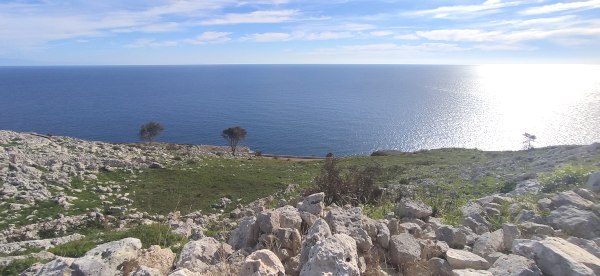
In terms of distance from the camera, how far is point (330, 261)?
5.40 m

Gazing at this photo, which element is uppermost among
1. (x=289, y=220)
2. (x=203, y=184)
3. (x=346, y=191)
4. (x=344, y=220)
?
(x=344, y=220)

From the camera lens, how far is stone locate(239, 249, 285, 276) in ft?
18.3

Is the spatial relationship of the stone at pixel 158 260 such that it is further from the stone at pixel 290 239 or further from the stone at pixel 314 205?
the stone at pixel 314 205

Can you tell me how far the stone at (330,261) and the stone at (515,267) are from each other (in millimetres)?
2362

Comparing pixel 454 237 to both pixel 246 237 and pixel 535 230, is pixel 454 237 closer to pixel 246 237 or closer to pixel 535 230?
pixel 535 230

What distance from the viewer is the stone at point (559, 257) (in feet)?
19.4

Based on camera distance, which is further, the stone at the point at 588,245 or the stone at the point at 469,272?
the stone at the point at 588,245

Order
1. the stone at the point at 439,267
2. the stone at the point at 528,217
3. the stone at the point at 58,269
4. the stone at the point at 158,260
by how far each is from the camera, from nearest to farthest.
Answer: the stone at the point at 58,269 < the stone at the point at 439,267 < the stone at the point at 158,260 < the stone at the point at 528,217

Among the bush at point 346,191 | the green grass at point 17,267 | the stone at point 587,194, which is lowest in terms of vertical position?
the green grass at point 17,267

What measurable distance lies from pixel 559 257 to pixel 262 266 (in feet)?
15.2

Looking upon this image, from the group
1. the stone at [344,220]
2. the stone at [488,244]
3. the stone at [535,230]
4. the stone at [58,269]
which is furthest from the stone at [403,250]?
the stone at [58,269]

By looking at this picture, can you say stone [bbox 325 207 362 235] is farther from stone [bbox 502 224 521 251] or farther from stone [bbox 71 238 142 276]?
stone [bbox 71 238 142 276]

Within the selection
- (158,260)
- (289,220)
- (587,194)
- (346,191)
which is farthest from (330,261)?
(346,191)

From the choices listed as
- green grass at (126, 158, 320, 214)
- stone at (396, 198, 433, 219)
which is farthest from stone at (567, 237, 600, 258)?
green grass at (126, 158, 320, 214)
